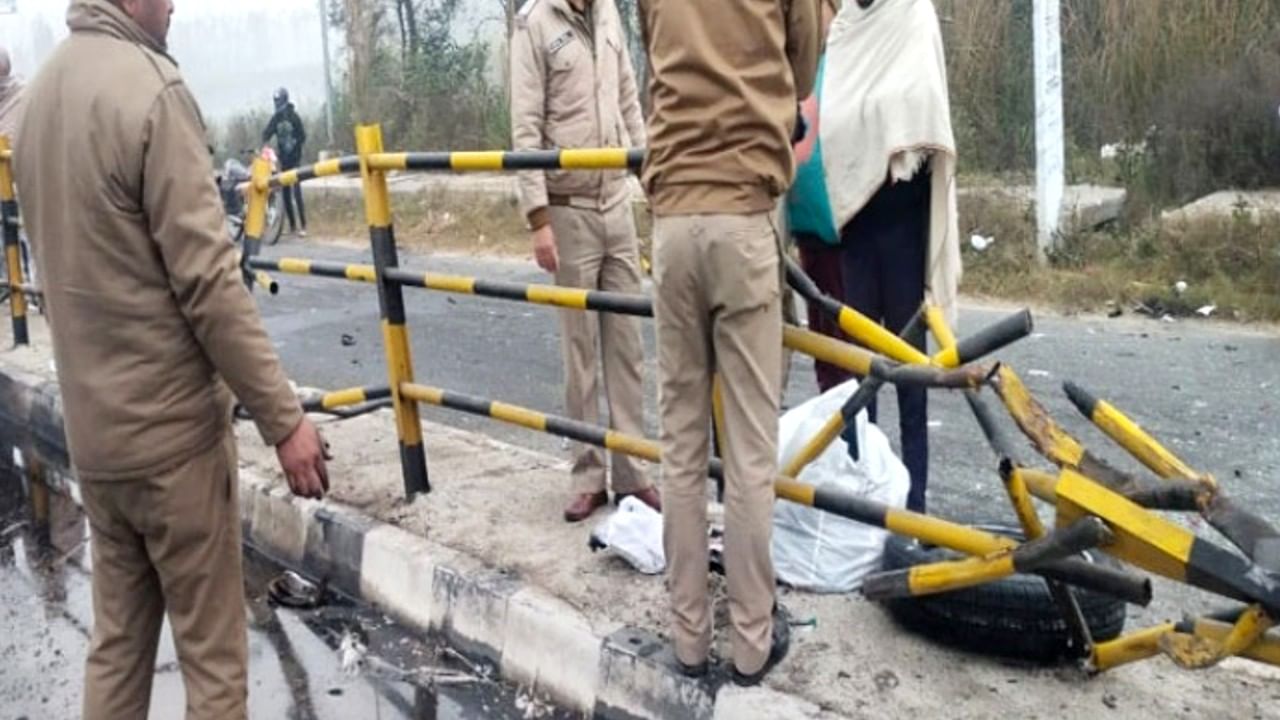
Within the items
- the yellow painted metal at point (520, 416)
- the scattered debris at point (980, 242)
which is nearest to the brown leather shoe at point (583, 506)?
the yellow painted metal at point (520, 416)

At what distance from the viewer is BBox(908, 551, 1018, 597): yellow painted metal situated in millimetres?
2785

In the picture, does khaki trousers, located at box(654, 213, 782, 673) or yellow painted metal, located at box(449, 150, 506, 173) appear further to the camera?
yellow painted metal, located at box(449, 150, 506, 173)

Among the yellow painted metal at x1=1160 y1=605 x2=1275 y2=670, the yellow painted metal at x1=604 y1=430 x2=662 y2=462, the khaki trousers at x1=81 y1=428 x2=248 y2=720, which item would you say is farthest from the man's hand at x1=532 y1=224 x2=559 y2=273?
the yellow painted metal at x1=1160 y1=605 x2=1275 y2=670

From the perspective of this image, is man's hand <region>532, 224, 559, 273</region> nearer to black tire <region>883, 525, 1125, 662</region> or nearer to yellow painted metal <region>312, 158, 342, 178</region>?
yellow painted metal <region>312, 158, 342, 178</region>

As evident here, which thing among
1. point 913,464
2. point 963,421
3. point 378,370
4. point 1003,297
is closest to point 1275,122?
point 1003,297

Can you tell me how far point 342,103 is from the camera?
77.6ft

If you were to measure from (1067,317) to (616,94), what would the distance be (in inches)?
209

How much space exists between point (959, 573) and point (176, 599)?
178 cm

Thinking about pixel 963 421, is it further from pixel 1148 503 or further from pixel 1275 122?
pixel 1275 122

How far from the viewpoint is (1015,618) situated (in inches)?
122

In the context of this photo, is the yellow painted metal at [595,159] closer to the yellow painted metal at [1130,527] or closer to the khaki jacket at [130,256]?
the khaki jacket at [130,256]

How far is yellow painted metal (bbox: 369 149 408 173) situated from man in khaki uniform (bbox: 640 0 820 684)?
140cm

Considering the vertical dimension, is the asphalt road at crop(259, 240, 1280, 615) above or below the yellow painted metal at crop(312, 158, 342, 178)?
below

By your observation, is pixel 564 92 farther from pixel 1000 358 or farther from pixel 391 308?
pixel 1000 358
